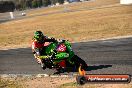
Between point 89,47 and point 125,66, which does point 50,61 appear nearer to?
point 125,66

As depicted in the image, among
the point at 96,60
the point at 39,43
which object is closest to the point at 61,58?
the point at 39,43

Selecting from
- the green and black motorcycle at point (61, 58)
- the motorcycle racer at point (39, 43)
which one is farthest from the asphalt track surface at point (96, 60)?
the motorcycle racer at point (39, 43)

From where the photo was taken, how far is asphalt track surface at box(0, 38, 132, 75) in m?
13.8

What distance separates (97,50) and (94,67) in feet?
13.7

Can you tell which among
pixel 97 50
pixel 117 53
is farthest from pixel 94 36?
pixel 117 53

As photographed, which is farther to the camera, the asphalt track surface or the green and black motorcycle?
the asphalt track surface

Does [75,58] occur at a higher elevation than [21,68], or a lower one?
higher

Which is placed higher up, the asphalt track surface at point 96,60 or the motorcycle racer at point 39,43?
the motorcycle racer at point 39,43

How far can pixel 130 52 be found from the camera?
1658 centimetres

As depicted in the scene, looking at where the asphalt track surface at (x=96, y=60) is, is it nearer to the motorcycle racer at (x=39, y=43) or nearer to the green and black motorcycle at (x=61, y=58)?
the green and black motorcycle at (x=61, y=58)

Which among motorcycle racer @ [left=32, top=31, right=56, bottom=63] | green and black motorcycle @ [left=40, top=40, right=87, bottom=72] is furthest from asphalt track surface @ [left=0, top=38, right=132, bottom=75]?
motorcycle racer @ [left=32, top=31, right=56, bottom=63]

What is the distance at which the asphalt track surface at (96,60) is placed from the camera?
544 inches

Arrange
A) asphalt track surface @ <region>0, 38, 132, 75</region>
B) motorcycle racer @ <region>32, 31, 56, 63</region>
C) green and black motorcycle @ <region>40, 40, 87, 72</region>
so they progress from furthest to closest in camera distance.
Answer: motorcycle racer @ <region>32, 31, 56, 63</region> < asphalt track surface @ <region>0, 38, 132, 75</region> < green and black motorcycle @ <region>40, 40, 87, 72</region>

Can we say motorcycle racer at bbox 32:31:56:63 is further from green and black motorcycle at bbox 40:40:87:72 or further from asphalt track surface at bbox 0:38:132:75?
asphalt track surface at bbox 0:38:132:75
